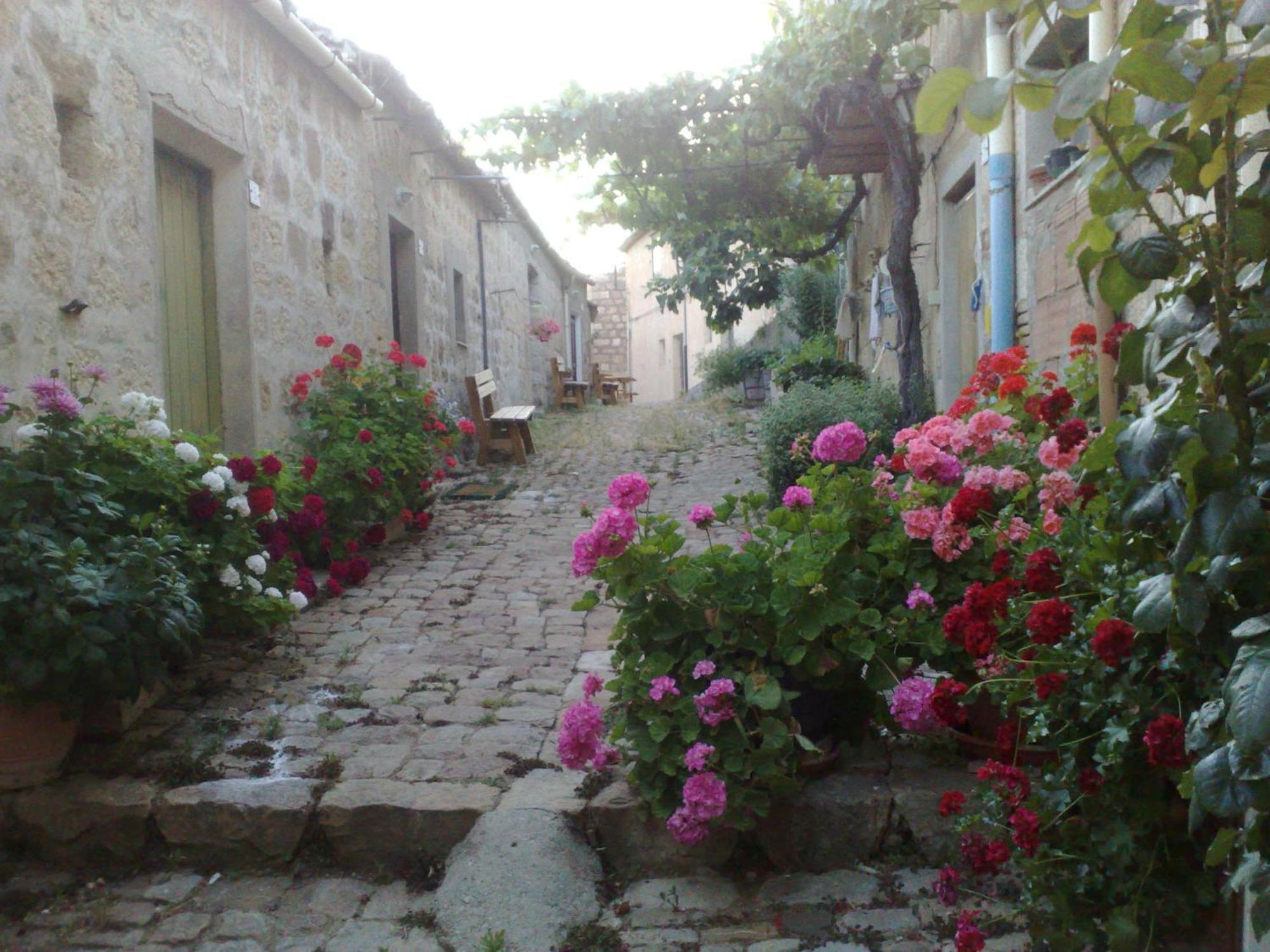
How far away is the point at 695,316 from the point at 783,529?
2518cm

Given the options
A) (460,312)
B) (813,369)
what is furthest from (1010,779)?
(460,312)

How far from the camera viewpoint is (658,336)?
31.2 m

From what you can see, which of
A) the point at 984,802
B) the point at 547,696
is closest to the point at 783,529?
the point at 984,802

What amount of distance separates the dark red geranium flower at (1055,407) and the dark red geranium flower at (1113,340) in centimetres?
22

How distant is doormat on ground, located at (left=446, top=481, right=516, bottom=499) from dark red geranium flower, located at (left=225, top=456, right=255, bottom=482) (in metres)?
4.10

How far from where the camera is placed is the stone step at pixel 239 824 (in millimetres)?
2791

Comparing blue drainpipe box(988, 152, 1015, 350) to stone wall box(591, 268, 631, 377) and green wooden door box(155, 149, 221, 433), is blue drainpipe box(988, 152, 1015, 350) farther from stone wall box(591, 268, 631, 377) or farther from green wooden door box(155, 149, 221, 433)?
stone wall box(591, 268, 631, 377)

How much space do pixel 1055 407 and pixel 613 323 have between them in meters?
31.9

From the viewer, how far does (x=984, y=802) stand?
7.36 feet

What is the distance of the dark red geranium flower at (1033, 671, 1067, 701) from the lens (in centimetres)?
199

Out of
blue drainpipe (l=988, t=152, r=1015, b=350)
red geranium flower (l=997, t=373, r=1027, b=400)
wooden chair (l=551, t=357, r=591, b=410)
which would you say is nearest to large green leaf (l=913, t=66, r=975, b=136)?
red geranium flower (l=997, t=373, r=1027, b=400)

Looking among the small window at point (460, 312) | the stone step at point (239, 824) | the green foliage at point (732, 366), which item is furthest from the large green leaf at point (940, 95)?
the green foliage at point (732, 366)

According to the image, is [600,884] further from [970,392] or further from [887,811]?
[970,392]

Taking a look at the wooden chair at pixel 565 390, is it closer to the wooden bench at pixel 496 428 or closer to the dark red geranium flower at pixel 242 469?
the wooden bench at pixel 496 428
